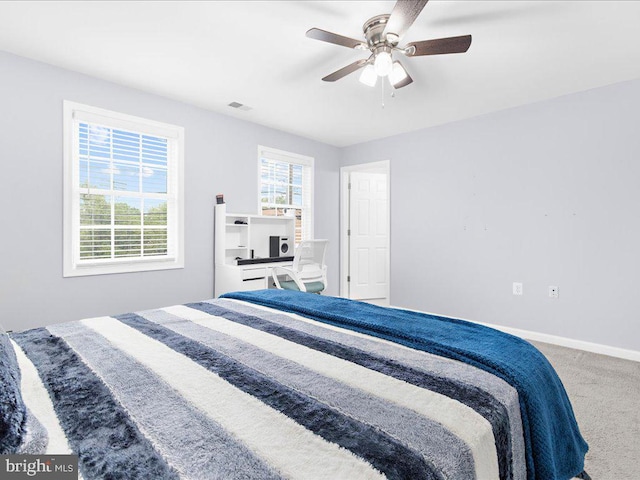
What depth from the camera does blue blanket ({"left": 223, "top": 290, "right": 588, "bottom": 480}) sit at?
3.47 ft

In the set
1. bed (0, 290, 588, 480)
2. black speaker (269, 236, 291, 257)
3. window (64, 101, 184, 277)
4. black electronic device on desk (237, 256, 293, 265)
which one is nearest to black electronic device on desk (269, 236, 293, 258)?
black speaker (269, 236, 291, 257)

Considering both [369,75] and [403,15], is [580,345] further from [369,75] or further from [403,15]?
[403,15]

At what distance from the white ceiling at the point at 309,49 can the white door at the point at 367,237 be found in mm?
1843

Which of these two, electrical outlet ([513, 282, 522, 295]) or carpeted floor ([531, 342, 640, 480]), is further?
electrical outlet ([513, 282, 522, 295])

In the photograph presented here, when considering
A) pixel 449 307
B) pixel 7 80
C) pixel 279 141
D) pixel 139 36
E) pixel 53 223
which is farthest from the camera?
pixel 279 141

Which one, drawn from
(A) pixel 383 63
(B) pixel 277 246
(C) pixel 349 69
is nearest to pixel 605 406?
(A) pixel 383 63

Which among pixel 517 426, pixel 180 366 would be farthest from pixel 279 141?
pixel 517 426

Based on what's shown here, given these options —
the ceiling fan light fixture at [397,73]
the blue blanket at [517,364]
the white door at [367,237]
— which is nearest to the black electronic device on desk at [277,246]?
the white door at [367,237]

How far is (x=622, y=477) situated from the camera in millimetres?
1575

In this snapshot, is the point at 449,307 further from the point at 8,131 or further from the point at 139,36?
the point at 8,131

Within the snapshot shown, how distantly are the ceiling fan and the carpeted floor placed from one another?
231cm

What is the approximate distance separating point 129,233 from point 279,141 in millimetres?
2203

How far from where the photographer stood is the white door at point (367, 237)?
542 cm

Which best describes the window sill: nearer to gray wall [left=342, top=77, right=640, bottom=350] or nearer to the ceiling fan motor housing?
the ceiling fan motor housing
